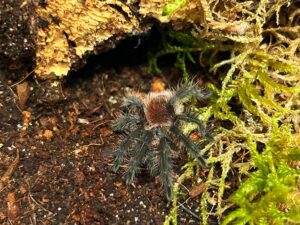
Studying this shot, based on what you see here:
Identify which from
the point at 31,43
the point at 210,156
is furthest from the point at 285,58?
the point at 31,43

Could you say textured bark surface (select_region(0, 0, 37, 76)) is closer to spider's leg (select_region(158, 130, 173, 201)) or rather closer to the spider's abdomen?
the spider's abdomen

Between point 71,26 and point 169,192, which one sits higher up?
point 71,26

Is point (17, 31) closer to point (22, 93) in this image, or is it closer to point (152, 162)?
point (22, 93)

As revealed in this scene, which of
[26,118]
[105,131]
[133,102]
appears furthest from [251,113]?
[26,118]

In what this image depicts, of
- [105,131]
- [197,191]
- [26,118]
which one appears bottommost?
[197,191]

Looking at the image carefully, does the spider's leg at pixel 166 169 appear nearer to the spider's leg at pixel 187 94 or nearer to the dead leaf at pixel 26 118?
the spider's leg at pixel 187 94

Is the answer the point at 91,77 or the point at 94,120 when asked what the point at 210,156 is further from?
the point at 91,77

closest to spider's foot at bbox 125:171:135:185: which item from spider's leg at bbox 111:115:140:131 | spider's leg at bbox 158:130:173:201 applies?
spider's leg at bbox 158:130:173:201
